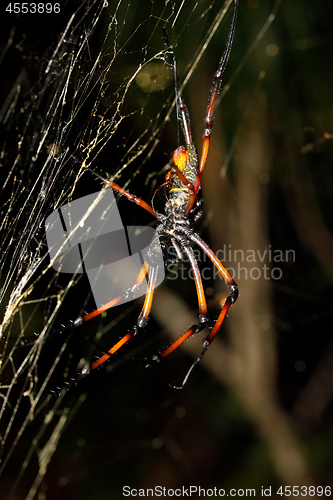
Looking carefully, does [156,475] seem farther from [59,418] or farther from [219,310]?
[219,310]

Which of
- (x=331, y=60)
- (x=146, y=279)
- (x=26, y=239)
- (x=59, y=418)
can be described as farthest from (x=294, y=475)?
(x=331, y=60)

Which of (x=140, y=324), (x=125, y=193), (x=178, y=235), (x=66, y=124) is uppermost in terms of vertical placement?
(x=66, y=124)

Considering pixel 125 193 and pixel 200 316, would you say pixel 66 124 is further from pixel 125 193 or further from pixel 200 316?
pixel 200 316

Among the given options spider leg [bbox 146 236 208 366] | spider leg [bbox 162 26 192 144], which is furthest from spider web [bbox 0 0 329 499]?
spider leg [bbox 146 236 208 366]

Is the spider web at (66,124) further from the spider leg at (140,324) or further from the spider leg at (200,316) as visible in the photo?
the spider leg at (200,316)

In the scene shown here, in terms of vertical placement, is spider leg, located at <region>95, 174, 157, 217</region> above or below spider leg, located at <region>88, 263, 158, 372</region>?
above

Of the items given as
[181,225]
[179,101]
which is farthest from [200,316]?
[179,101]

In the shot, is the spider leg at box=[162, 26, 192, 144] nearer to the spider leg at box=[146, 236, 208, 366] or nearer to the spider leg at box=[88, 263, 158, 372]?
the spider leg at box=[146, 236, 208, 366]

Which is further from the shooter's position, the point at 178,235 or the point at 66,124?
the point at 178,235
